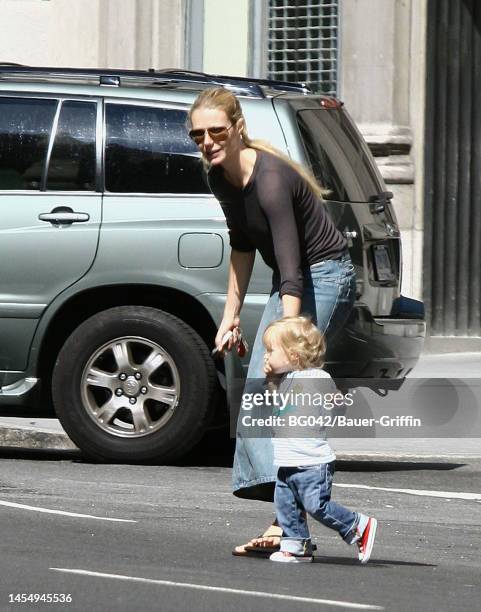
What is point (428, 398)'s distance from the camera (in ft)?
36.9

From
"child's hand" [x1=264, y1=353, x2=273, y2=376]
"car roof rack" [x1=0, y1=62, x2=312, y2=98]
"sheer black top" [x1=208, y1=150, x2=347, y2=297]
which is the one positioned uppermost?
"car roof rack" [x1=0, y1=62, x2=312, y2=98]

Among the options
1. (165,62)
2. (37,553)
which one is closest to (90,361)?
(37,553)

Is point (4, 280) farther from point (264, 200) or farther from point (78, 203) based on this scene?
point (264, 200)

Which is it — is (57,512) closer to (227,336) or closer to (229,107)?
(227,336)

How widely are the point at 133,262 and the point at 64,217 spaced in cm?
41

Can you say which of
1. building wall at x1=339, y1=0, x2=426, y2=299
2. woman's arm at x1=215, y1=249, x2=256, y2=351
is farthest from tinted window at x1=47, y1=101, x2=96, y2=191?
building wall at x1=339, y1=0, x2=426, y2=299

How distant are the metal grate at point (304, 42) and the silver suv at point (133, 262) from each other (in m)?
7.16

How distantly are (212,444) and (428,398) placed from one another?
1.93 meters

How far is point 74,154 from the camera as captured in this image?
8.75 meters

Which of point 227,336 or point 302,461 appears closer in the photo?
point 302,461

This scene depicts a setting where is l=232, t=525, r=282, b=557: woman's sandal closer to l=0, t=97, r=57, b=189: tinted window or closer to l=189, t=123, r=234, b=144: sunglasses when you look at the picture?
l=189, t=123, r=234, b=144: sunglasses

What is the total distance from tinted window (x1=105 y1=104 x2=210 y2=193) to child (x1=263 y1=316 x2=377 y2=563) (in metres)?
2.67

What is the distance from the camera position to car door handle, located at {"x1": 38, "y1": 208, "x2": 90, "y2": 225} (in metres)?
8.62

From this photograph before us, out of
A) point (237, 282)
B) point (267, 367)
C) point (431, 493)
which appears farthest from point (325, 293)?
point (431, 493)
